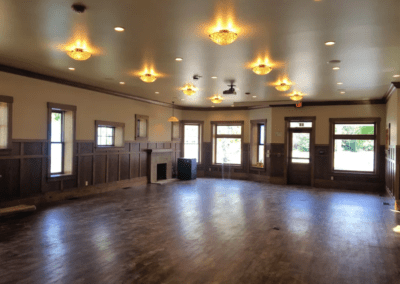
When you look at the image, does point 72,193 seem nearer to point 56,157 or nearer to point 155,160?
point 56,157

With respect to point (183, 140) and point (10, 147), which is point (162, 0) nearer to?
point (10, 147)

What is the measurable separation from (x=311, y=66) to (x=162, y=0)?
380 cm

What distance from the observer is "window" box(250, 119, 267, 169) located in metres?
12.6

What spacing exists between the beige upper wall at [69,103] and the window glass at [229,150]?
2.98 metres

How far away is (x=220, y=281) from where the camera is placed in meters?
3.33

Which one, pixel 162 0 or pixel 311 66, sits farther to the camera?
pixel 311 66

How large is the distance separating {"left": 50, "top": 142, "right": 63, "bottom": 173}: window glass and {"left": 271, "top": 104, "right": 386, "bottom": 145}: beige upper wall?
7.56 metres

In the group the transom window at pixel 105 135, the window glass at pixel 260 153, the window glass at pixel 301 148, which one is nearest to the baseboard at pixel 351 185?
the window glass at pixel 301 148

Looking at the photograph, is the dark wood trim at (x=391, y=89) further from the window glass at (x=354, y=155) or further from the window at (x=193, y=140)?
the window at (x=193, y=140)

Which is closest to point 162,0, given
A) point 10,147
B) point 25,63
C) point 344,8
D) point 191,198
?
point 344,8

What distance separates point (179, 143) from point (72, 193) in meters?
5.80

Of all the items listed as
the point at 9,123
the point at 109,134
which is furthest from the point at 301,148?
the point at 9,123

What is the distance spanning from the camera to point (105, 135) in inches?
372

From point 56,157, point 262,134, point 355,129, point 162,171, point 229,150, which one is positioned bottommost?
point 162,171
